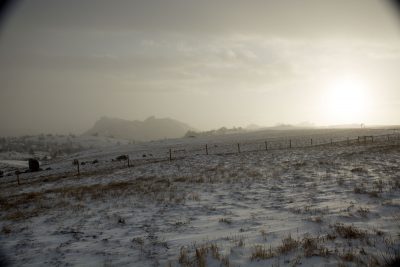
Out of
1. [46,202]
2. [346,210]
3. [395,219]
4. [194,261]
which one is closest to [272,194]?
[346,210]

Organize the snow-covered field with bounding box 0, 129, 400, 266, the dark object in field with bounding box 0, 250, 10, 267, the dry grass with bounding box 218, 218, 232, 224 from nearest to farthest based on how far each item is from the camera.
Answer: the snow-covered field with bounding box 0, 129, 400, 266
the dark object in field with bounding box 0, 250, 10, 267
the dry grass with bounding box 218, 218, 232, 224

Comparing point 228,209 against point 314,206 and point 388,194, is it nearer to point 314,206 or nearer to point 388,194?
point 314,206

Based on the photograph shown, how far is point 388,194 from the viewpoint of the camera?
11.0 meters

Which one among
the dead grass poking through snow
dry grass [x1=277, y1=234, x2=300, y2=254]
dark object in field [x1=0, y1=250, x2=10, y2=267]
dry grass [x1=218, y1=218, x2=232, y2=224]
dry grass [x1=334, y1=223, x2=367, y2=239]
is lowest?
dark object in field [x1=0, y1=250, x2=10, y2=267]

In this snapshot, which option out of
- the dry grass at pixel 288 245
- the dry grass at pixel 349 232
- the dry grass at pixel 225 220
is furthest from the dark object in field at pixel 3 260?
the dry grass at pixel 349 232

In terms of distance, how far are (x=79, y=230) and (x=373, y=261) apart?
27.5ft

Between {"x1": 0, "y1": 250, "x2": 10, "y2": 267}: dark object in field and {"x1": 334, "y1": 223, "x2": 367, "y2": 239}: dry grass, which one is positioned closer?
{"x1": 334, "y1": 223, "x2": 367, "y2": 239}: dry grass

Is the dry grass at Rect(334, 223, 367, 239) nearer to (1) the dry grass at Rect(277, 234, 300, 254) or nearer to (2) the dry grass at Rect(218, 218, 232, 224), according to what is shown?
(1) the dry grass at Rect(277, 234, 300, 254)

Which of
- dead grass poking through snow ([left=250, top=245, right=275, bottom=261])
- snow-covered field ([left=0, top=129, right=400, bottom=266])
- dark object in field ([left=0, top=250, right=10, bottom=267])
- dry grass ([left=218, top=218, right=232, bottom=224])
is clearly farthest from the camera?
dry grass ([left=218, top=218, right=232, bottom=224])

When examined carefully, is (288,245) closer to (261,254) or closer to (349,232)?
(261,254)

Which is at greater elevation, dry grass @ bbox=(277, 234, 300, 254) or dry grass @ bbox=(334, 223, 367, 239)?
dry grass @ bbox=(334, 223, 367, 239)

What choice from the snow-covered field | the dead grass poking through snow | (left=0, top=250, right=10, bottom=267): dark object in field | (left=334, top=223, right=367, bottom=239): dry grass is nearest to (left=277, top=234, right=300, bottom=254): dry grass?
the snow-covered field

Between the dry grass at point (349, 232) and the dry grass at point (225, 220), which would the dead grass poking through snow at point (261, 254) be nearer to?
the dry grass at point (349, 232)

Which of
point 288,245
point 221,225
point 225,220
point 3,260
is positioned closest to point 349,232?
point 288,245
